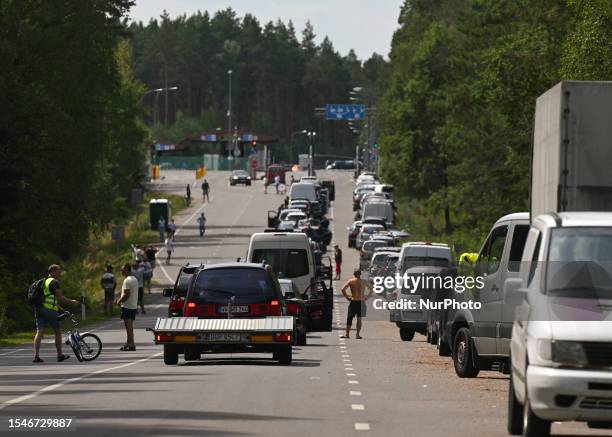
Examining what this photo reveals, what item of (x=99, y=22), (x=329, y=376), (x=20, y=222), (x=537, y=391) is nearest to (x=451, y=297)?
(x=329, y=376)

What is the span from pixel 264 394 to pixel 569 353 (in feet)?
20.4

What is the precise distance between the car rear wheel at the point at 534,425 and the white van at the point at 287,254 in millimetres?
→ 28877

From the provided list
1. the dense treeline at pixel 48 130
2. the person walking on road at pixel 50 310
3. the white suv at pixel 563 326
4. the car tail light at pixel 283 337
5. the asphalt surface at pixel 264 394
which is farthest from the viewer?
the dense treeline at pixel 48 130

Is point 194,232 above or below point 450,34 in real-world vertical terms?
below

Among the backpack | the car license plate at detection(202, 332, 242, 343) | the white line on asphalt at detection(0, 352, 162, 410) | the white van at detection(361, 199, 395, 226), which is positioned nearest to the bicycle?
the backpack

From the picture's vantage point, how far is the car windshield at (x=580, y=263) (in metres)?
15.0

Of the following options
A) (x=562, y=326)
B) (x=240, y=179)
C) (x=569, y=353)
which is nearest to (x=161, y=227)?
(x=240, y=179)

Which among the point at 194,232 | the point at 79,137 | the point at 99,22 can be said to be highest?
the point at 99,22

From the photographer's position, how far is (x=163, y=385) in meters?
21.3

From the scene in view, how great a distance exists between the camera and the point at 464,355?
24.6m

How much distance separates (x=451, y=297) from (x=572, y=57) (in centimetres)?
2587

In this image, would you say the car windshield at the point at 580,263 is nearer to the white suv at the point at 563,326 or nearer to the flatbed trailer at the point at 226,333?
the white suv at the point at 563,326

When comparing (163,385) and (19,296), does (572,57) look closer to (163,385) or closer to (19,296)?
(19,296)

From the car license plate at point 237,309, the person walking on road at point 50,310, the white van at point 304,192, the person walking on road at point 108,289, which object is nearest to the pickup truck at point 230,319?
the car license plate at point 237,309
